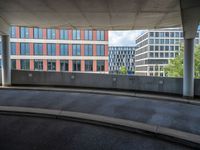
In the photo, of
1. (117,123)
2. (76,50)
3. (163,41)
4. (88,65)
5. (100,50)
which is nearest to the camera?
(117,123)

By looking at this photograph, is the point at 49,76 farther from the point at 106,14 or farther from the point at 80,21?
the point at 106,14

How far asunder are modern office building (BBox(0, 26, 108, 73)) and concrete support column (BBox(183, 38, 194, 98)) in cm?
2982

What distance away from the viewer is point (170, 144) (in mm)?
3826

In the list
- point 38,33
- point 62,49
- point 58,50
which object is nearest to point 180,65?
point 62,49

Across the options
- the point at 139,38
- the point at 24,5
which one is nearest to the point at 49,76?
the point at 24,5

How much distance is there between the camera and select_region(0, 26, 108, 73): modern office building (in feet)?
117

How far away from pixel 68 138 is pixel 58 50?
1369 inches

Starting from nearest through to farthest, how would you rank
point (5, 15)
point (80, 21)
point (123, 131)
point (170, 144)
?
point (170, 144)
point (123, 131)
point (5, 15)
point (80, 21)

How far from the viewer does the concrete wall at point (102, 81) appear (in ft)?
28.7

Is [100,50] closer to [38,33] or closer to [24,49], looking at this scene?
[38,33]

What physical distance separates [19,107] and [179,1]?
294 inches

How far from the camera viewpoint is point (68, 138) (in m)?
4.01

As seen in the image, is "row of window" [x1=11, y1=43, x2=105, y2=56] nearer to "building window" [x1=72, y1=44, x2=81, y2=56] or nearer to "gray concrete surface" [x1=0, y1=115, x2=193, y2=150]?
"building window" [x1=72, y1=44, x2=81, y2=56]

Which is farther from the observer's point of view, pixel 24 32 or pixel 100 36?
pixel 100 36
